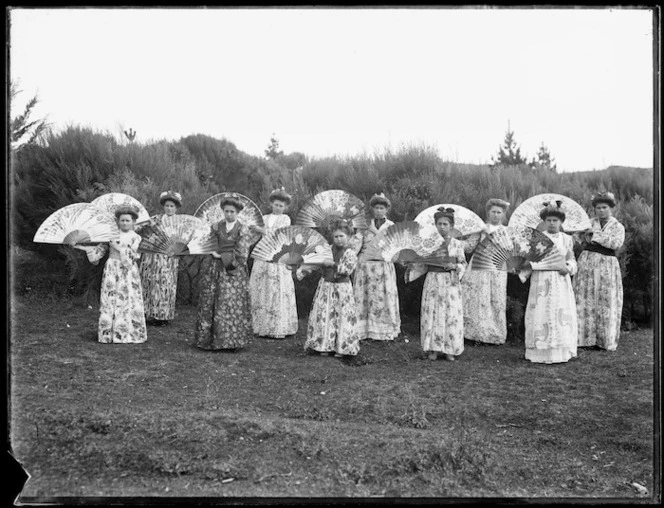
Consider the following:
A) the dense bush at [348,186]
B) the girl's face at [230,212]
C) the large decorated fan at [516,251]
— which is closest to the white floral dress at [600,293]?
the dense bush at [348,186]

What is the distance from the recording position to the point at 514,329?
889 centimetres

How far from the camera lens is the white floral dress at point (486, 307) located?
8469mm

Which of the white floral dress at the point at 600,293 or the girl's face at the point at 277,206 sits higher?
the girl's face at the point at 277,206

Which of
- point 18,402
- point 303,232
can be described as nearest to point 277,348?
point 303,232

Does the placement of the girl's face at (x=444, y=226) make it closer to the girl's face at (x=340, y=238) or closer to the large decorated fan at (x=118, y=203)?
the girl's face at (x=340, y=238)

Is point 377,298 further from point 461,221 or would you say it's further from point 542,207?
point 542,207

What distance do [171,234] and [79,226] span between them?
1140 mm

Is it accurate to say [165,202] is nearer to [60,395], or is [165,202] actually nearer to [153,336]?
[153,336]

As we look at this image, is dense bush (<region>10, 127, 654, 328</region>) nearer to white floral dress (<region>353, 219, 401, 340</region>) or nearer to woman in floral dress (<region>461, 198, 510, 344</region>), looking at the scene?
woman in floral dress (<region>461, 198, 510, 344</region>)

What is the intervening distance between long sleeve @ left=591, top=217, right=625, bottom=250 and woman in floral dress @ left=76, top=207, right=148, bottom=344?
612cm

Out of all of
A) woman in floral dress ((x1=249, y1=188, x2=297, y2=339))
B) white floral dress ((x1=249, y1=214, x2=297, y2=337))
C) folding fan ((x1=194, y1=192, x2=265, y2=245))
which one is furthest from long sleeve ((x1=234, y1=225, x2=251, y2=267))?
white floral dress ((x1=249, y1=214, x2=297, y2=337))

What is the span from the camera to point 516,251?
7.31 meters

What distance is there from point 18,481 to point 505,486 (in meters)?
3.13

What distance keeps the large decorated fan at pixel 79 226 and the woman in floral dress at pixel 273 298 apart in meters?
2.00
